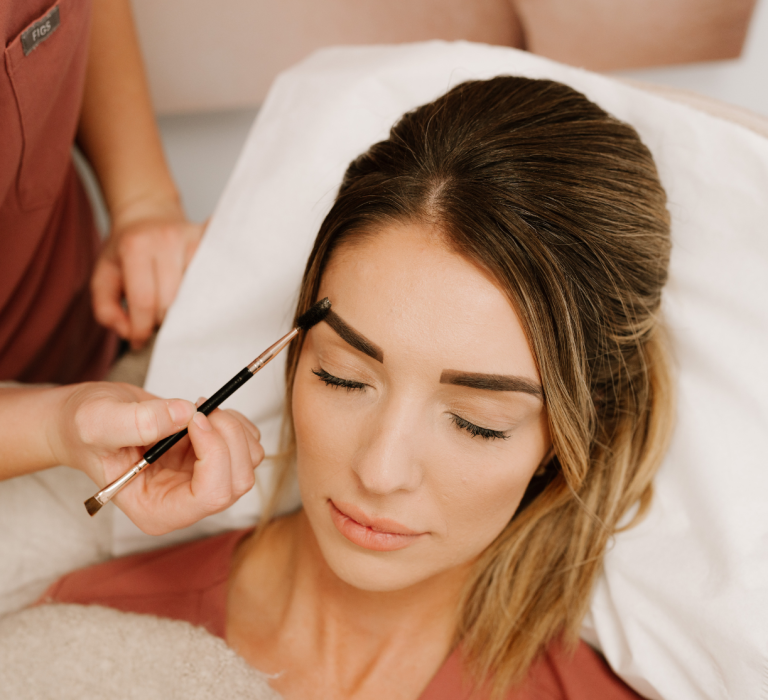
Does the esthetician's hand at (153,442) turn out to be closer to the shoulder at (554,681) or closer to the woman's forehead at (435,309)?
the woman's forehead at (435,309)

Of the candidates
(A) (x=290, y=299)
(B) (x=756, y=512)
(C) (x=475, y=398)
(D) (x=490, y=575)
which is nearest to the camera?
(C) (x=475, y=398)

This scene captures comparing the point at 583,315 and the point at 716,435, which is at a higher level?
the point at 583,315

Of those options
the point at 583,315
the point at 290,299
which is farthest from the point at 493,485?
the point at 290,299

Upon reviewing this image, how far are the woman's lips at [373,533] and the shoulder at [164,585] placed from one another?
1.08 feet

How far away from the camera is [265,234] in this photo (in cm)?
109

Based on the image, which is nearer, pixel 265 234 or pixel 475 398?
pixel 475 398

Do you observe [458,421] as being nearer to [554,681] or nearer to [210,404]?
[210,404]

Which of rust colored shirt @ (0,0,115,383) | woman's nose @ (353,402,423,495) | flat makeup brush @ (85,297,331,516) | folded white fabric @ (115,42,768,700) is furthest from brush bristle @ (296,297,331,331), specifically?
rust colored shirt @ (0,0,115,383)

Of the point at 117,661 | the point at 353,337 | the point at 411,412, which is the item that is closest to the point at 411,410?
the point at 411,412

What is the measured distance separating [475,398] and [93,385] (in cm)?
45

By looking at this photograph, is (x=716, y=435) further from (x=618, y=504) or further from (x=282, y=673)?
(x=282, y=673)

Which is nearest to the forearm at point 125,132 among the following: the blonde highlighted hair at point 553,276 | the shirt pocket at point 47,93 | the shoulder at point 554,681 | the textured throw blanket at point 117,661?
the shirt pocket at point 47,93

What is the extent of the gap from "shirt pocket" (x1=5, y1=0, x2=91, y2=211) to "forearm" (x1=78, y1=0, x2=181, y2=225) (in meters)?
0.17

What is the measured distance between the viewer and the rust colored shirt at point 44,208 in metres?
0.80
